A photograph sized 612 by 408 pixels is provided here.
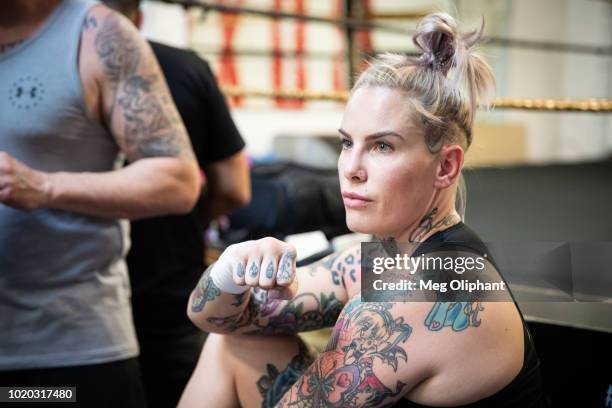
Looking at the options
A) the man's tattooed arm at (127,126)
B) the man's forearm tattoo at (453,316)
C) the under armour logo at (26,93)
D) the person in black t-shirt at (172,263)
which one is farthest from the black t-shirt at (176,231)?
the man's forearm tattoo at (453,316)

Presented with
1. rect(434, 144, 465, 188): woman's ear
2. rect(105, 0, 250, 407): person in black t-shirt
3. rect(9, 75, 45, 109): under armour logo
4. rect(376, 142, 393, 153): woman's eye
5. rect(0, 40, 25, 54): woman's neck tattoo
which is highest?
rect(0, 40, 25, 54): woman's neck tattoo

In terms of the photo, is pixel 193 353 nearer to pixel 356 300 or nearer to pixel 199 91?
pixel 199 91

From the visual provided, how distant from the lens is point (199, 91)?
5.75ft

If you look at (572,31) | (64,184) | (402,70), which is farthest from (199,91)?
(572,31)

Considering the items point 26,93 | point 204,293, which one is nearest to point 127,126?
point 26,93

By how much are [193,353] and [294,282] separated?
1022 mm

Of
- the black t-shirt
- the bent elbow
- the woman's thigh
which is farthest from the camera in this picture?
the black t-shirt

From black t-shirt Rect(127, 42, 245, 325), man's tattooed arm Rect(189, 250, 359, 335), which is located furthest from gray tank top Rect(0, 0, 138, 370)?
black t-shirt Rect(127, 42, 245, 325)

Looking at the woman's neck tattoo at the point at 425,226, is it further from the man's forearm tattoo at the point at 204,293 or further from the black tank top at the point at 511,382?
the man's forearm tattoo at the point at 204,293

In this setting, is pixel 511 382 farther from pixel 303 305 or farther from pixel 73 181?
pixel 73 181

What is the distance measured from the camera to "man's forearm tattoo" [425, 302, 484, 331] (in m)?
0.87

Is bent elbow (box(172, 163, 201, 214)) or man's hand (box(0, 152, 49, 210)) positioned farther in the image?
→ bent elbow (box(172, 163, 201, 214))

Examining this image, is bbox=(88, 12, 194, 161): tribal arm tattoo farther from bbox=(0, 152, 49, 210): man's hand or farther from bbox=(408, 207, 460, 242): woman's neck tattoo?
bbox=(408, 207, 460, 242): woman's neck tattoo

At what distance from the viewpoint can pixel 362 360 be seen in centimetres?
89
